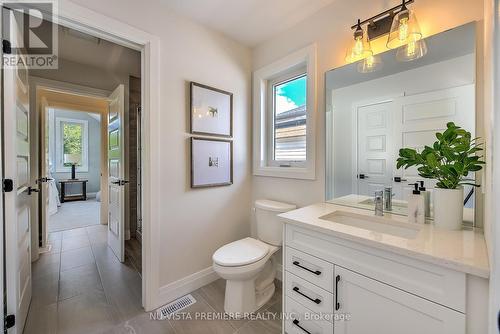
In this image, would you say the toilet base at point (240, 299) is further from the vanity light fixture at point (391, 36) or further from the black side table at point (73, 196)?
the black side table at point (73, 196)

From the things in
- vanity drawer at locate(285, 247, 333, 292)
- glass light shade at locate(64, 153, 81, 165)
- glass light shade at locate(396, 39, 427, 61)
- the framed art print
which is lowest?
vanity drawer at locate(285, 247, 333, 292)

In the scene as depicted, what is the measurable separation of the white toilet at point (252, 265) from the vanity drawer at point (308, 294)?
334mm

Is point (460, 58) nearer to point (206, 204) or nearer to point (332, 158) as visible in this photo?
point (332, 158)

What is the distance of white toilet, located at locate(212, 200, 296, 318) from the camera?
1.55 meters

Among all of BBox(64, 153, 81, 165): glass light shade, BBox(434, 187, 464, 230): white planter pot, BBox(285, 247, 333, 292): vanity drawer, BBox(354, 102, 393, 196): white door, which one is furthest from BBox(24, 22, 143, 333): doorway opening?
BBox(64, 153, 81, 165): glass light shade

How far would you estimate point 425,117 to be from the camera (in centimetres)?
130

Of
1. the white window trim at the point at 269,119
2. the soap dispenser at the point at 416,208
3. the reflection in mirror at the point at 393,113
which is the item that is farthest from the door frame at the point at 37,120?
the soap dispenser at the point at 416,208

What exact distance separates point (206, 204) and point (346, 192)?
1242mm

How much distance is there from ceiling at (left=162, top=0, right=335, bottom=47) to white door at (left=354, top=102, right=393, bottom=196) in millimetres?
968

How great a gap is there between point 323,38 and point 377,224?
1.49 metres

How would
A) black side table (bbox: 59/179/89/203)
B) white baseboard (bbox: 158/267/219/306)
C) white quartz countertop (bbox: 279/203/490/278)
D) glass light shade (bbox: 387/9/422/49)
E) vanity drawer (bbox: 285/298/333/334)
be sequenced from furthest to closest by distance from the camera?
black side table (bbox: 59/179/89/203), white baseboard (bbox: 158/267/219/306), glass light shade (bbox: 387/9/422/49), vanity drawer (bbox: 285/298/333/334), white quartz countertop (bbox: 279/203/490/278)

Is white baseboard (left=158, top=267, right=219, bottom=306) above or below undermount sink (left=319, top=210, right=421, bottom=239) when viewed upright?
below

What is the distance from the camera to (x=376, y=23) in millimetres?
1446

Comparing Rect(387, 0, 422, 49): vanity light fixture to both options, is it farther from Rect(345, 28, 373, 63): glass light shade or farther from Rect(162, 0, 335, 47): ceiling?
Rect(162, 0, 335, 47): ceiling
